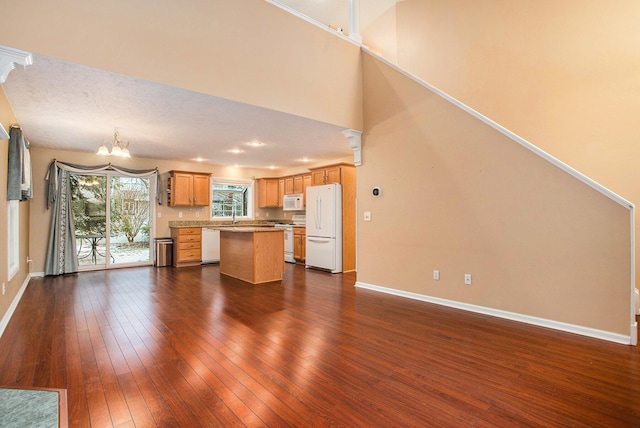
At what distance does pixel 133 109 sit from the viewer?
12.6ft

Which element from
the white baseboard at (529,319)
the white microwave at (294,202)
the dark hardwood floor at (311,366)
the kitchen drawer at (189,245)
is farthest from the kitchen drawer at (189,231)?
the white baseboard at (529,319)

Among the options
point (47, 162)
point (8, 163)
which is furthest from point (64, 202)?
point (8, 163)

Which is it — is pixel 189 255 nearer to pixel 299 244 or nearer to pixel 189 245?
pixel 189 245

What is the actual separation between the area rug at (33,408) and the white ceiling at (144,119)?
257 cm

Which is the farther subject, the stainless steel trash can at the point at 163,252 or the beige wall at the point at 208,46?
the stainless steel trash can at the point at 163,252

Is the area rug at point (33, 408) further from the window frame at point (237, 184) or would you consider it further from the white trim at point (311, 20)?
the window frame at point (237, 184)

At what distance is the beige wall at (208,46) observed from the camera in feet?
8.57

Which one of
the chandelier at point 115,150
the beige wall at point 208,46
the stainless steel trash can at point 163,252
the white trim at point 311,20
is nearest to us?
the beige wall at point 208,46

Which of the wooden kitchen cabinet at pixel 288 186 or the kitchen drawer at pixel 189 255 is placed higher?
the wooden kitchen cabinet at pixel 288 186

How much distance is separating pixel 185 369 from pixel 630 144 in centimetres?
545

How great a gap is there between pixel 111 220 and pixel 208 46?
209 inches

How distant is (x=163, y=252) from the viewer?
7.24 meters

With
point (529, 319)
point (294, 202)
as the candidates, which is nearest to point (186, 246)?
point (294, 202)

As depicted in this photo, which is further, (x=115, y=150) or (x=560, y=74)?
(x=115, y=150)
